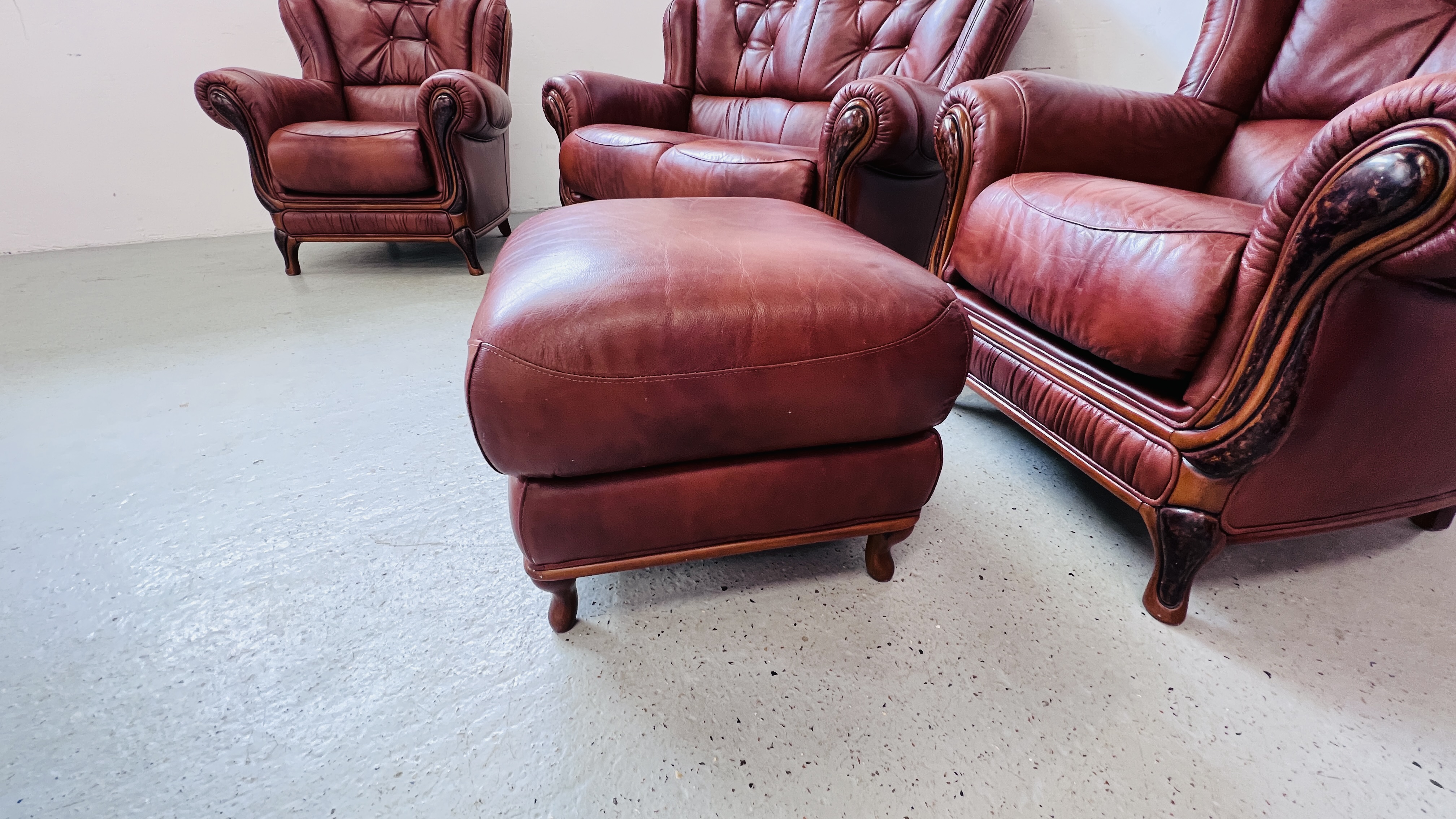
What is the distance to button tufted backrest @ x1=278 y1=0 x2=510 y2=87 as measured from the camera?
260 centimetres

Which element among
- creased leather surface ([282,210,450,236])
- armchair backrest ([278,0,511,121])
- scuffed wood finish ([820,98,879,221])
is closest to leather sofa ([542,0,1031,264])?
scuffed wood finish ([820,98,879,221])

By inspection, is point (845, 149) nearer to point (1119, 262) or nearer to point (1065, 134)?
point (1065, 134)

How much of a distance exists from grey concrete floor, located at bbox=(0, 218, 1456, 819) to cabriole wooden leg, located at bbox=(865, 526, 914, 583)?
0.03 m

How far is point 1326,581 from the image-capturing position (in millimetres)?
951

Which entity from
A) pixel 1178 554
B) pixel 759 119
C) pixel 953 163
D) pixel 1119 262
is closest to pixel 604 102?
pixel 759 119

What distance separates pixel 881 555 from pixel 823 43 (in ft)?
6.71

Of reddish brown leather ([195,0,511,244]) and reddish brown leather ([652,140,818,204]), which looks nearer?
reddish brown leather ([652,140,818,204])

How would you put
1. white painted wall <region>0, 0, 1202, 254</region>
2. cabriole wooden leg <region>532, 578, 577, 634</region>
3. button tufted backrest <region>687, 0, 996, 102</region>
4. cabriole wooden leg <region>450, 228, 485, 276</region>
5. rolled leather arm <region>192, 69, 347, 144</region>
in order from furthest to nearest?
white painted wall <region>0, 0, 1202, 254</region>
cabriole wooden leg <region>450, 228, 485, 276</region>
rolled leather arm <region>192, 69, 347, 144</region>
button tufted backrest <region>687, 0, 996, 102</region>
cabriole wooden leg <region>532, 578, 577, 634</region>

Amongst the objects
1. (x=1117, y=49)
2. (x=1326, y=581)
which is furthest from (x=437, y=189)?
(x=1326, y=581)

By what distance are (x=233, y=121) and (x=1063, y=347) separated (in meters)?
2.73

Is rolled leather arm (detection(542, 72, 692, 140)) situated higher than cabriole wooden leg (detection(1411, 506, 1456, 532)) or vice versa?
rolled leather arm (detection(542, 72, 692, 140))

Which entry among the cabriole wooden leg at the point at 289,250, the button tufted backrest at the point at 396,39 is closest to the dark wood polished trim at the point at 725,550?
the cabriole wooden leg at the point at 289,250

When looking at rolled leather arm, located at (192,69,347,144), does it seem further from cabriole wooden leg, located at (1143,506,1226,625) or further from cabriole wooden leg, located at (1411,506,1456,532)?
cabriole wooden leg, located at (1411,506,1456,532)

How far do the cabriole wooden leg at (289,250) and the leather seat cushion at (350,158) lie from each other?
19 cm
